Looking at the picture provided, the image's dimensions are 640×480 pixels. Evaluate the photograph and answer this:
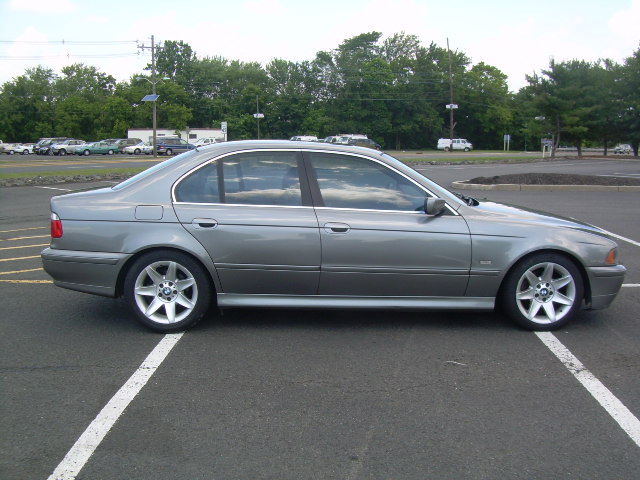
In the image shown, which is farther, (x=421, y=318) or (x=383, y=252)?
(x=421, y=318)

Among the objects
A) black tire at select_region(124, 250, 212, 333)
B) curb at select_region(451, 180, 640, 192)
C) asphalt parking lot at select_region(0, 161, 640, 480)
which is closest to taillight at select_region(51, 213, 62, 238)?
black tire at select_region(124, 250, 212, 333)

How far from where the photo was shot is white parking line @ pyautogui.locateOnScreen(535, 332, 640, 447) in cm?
354

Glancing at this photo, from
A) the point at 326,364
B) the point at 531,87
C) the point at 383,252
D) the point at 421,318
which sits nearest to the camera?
the point at 326,364

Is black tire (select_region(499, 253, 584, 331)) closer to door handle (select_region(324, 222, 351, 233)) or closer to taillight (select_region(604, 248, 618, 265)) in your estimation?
taillight (select_region(604, 248, 618, 265))

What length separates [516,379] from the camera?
13.9ft

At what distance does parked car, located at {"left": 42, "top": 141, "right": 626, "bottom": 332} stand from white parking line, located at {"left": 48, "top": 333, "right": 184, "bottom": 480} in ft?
2.03

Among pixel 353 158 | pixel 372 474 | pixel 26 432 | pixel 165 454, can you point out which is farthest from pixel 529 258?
pixel 26 432

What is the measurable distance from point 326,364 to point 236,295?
1.08 m

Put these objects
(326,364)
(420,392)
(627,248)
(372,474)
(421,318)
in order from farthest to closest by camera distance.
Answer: (627,248) → (421,318) → (326,364) → (420,392) → (372,474)

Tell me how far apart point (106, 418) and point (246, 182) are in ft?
7.56

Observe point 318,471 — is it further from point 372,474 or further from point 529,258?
point 529,258

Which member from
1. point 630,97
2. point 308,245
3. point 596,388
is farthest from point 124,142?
point 596,388

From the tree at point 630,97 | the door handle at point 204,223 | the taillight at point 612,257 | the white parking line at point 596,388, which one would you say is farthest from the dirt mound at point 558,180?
the tree at point 630,97

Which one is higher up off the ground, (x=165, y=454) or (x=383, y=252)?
(x=383, y=252)
